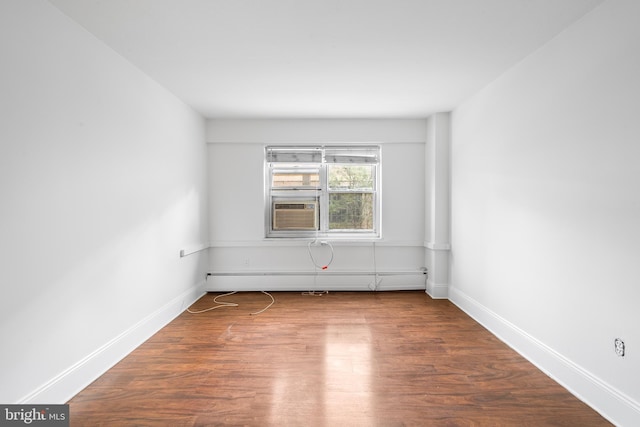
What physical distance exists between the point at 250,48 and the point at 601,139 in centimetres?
243

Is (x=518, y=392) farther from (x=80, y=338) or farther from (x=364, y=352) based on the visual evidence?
(x=80, y=338)

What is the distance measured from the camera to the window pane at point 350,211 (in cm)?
462

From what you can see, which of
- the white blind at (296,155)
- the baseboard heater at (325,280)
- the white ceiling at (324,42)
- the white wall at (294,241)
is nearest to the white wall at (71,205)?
the white ceiling at (324,42)

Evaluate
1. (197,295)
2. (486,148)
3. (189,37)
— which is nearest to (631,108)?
(486,148)

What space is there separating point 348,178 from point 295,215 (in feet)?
3.14

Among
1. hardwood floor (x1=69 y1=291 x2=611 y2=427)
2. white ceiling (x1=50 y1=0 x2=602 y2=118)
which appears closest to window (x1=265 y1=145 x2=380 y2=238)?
A: white ceiling (x1=50 y1=0 x2=602 y2=118)

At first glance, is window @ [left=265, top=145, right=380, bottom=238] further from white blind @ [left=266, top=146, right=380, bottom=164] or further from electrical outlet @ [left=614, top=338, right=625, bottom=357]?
electrical outlet @ [left=614, top=338, right=625, bottom=357]

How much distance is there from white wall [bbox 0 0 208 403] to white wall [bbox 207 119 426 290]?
1.23 metres

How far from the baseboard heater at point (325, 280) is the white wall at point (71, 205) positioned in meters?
1.34

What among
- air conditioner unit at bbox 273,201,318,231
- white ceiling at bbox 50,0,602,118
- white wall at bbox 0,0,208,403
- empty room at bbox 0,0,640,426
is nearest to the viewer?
white wall at bbox 0,0,208,403

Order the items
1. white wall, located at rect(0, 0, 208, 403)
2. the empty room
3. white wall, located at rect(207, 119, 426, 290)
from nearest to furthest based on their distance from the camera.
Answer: white wall, located at rect(0, 0, 208, 403), the empty room, white wall, located at rect(207, 119, 426, 290)

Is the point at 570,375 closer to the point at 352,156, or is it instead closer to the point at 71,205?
the point at 352,156

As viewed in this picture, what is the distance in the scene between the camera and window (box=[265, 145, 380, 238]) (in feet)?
15.1

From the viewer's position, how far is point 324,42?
229 centimetres
